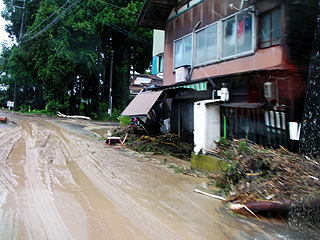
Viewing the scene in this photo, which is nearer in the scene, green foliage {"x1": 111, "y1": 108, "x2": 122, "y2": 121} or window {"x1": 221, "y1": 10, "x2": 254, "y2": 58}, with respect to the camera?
window {"x1": 221, "y1": 10, "x2": 254, "y2": 58}

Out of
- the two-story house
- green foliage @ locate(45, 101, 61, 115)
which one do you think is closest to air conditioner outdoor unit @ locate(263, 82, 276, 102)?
the two-story house

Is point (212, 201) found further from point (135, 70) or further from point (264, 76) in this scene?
point (135, 70)

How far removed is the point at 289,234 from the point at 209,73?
6.75m

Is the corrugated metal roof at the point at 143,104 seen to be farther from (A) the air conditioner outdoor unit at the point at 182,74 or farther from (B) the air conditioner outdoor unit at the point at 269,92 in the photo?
(B) the air conditioner outdoor unit at the point at 269,92

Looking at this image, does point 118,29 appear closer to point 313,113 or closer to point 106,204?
point 313,113

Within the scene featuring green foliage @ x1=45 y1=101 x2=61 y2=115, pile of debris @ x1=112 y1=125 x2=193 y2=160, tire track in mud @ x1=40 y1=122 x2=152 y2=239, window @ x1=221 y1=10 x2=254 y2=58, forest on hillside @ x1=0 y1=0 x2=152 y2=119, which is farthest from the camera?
green foliage @ x1=45 y1=101 x2=61 y2=115

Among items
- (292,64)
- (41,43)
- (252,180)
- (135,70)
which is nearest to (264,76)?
(292,64)

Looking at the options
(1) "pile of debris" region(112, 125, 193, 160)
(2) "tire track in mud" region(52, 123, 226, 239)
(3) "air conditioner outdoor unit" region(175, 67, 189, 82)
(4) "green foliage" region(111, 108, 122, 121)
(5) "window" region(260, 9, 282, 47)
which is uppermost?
(5) "window" region(260, 9, 282, 47)

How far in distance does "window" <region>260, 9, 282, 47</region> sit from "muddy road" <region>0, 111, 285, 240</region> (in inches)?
179

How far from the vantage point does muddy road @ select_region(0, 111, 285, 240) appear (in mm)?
3871

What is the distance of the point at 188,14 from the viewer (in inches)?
440

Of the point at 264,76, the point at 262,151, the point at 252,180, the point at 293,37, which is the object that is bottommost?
the point at 252,180

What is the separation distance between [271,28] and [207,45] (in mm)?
2846

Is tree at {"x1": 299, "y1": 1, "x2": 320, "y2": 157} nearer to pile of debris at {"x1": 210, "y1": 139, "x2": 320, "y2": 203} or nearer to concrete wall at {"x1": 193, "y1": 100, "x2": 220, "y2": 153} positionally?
pile of debris at {"x1": 210, "y1": 139, "x2": 320, "y2": 203}
